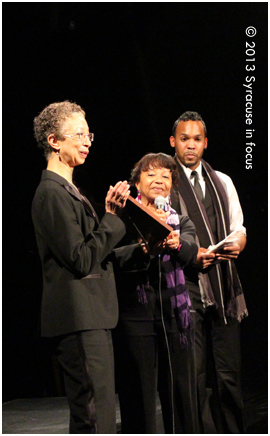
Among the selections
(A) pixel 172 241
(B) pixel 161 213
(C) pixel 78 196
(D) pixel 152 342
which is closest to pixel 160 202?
(B) pixel 161 213

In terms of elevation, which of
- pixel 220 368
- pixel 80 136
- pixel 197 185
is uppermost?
pixel 80 136

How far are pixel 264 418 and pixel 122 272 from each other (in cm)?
137

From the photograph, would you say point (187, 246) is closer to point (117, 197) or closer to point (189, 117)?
point (117, 197)

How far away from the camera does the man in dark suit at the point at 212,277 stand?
9.57ft

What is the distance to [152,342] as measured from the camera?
248 cm

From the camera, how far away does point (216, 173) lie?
128 inches

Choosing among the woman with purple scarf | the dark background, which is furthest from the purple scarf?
the dark background

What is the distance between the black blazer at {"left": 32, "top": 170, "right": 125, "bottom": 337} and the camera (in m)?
2.13

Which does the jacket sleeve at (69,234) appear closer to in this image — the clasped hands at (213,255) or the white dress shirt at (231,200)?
the clasped hands at (213,255)

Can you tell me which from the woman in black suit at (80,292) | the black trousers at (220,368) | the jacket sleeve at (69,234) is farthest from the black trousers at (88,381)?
the black trousers at (220,368)

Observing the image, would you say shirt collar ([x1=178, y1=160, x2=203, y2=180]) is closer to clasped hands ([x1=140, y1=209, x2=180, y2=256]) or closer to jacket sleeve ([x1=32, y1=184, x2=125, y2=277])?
clasped hands ([x1=140, y1=209, x2=180, y2=256])

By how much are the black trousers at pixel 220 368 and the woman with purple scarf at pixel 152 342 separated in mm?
320

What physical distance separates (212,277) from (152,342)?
684 mm

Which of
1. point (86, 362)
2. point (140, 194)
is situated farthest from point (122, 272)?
point (86, 362)
